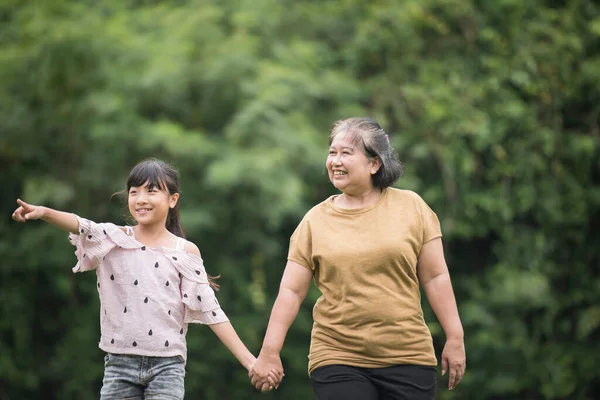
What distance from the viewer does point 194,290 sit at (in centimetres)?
383

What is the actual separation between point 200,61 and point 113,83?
3.64 ft

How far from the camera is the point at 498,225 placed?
11312 millimetres

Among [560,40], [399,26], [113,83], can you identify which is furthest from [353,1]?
[113,83]

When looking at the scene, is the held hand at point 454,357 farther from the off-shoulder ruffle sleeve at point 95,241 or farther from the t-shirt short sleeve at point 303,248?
the off-shoulder ruffle sleeve at point 95,241

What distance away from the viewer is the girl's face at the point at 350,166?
150 inches

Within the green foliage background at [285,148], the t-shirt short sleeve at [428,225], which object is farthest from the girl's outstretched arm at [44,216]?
the green foliage background at [285,148]

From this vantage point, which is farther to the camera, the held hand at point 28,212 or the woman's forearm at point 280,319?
the woman's forearm at point 280,319

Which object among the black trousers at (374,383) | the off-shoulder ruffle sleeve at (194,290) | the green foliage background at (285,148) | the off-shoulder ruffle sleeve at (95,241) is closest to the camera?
the black trousers at (374,383)

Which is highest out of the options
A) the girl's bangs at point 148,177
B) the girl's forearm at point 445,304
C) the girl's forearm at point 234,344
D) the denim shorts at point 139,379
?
the girl's bangs at point 148,177

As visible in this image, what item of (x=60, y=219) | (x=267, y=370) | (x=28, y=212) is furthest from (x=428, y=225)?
(x=28, y=212)

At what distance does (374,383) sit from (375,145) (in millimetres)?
990

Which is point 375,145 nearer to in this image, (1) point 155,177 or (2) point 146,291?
(1) point 155,177

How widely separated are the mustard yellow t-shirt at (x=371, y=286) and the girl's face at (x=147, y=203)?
65 centimetres

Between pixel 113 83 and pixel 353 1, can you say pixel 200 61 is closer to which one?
pixel 113 83
